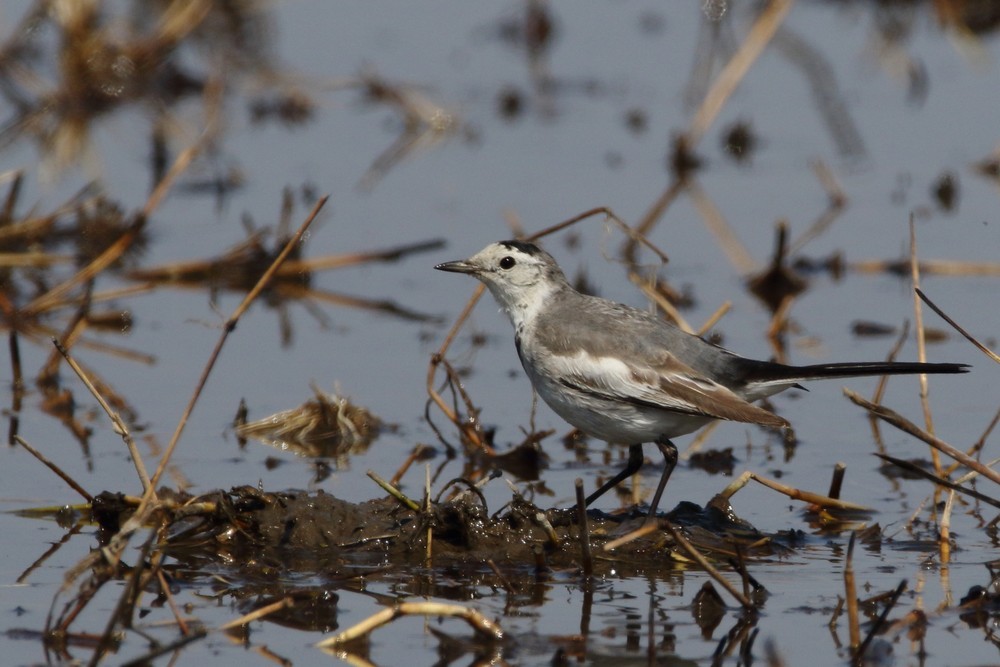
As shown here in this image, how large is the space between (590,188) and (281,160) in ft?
8.82

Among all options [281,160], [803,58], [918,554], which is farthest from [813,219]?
[918,554]

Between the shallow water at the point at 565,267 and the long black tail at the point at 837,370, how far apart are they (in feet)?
2.21

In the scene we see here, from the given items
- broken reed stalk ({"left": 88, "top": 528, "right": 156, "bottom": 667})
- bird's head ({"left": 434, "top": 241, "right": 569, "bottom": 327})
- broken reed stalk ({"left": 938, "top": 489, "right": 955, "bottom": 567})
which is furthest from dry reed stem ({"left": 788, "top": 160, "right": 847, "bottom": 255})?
broken reed stalk ({"left": 88, "top": 528, "right": 156, "bottom": 667})

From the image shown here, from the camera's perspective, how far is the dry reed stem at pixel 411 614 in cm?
482

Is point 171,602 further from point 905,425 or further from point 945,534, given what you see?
point 945,534

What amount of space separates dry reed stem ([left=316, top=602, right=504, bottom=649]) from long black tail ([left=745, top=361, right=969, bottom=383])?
1936 mm

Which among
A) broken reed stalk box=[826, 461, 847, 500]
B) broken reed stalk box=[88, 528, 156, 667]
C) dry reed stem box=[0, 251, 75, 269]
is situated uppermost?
dry reed stem box=[0, 251, 75, 269]

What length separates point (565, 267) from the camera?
1036 centimetres

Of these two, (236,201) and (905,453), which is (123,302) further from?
(905,453)

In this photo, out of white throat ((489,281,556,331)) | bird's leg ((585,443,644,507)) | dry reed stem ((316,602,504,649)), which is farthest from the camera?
→ white throat ((489,281,556,331))

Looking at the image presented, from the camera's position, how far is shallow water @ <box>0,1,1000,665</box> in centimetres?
553

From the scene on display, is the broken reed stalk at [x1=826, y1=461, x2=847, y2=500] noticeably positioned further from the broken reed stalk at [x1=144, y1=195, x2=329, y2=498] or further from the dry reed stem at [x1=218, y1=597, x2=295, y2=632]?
the dry reed stem at [x1=218, y1=597, x2=295, y2=632]

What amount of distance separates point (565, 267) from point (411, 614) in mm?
5697

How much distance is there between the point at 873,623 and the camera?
5.13 meters
